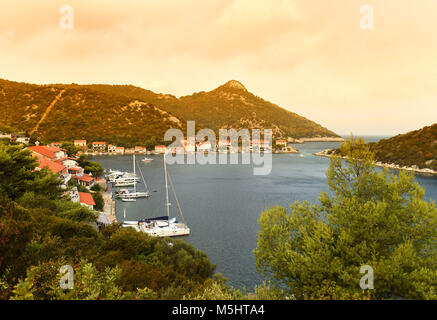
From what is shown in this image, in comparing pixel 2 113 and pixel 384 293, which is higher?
pixel 2 113

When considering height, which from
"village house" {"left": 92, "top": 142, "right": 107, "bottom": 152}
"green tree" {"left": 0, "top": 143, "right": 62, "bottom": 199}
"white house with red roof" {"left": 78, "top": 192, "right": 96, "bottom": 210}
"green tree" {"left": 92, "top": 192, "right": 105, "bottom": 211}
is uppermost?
"village house" {"left": 92, "top": 142, "right": 107, "bottom": 152}

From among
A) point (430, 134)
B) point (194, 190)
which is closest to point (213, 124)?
point (430, 134)

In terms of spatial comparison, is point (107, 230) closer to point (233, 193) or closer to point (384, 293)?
point (384, 293)

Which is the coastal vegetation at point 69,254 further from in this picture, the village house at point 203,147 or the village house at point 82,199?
the village house at point 203,147

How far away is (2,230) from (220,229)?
21.2m

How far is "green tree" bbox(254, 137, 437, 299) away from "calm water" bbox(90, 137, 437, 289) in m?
8.39

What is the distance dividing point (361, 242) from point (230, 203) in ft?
96.0

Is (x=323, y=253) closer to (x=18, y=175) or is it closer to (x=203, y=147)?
(x=18, y=175)

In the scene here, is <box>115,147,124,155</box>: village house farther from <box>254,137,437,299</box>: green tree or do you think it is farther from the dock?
<box>254,137,437,299</box>: green tree

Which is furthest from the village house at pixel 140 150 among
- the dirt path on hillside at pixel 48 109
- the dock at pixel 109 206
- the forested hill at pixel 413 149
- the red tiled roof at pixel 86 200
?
the red tiled roof at pixel 86 200

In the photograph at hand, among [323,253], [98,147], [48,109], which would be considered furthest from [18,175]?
[48,109]

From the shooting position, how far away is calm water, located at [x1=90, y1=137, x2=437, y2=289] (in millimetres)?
20438

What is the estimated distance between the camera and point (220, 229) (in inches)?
→ 1041

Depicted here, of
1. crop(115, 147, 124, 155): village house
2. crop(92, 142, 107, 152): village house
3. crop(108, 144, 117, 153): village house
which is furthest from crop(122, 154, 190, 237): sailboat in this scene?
crop(92, 142, 107, 152): village house
